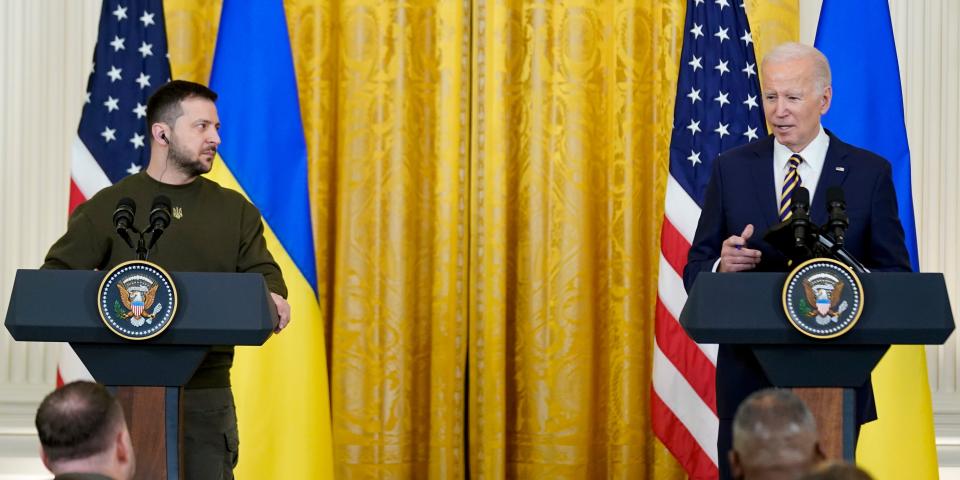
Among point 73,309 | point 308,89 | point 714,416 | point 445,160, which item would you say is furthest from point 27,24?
point 714,416

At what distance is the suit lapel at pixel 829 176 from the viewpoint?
11.9 feet

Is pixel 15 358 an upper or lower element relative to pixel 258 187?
lower

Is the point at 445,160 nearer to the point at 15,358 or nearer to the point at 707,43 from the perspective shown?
the point at 707,43

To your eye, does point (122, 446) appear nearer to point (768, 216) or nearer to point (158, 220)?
point (158, 220)

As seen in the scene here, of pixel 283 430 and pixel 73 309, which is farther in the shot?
pixel 283 430

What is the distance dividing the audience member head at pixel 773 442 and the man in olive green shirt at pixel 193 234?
183 centimetres

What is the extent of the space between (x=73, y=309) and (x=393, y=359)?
264 cm

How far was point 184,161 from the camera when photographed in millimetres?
3971

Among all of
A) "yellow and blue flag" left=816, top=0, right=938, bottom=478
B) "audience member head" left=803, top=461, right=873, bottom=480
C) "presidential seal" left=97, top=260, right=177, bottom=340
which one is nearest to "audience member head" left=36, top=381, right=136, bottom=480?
"presidential seal" left=97, top=260, right=177, bottom=340

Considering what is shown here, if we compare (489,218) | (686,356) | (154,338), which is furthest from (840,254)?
(489,218)

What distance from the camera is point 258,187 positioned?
525 centimetres

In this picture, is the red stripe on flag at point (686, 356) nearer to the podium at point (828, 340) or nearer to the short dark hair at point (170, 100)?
the podium at point (828, 340)

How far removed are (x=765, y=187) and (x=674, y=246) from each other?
169cm

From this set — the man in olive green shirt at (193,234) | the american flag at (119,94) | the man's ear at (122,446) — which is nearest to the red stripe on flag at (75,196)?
the american flag at (119,94)
